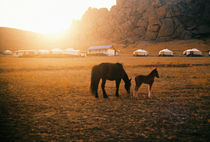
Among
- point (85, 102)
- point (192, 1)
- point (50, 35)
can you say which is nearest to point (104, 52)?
point (85, 102)

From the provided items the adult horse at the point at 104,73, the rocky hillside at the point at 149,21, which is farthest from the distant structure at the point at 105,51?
the adult horse at the point at 104,73

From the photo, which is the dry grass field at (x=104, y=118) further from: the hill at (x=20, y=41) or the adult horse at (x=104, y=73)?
the hill at (x=20, y=41)

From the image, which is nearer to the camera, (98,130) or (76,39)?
(98,130)

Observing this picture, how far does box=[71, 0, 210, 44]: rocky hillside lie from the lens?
90.4 m

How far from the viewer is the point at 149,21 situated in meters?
97.8

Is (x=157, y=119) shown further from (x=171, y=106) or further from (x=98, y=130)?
(x=98, y=130)

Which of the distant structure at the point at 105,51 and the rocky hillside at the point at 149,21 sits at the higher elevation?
the rocky hillside at the point at 149,21

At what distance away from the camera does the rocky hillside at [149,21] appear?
90387mm

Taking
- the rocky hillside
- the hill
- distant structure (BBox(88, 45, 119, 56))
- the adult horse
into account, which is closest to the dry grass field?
the adult horse

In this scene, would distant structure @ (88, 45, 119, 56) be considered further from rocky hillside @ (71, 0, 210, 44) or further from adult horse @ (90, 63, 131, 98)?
adult horse @ (90, 63, 131, 98)

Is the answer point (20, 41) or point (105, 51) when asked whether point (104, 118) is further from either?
point (20, 41)

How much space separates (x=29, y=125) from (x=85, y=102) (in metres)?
2.64

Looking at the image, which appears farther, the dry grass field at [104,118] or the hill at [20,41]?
the hill at [20,41]

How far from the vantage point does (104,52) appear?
223ft
